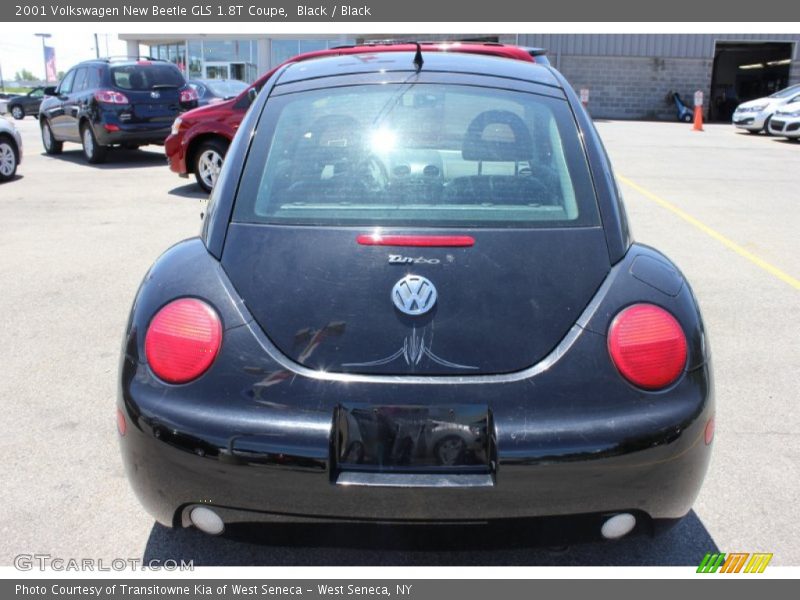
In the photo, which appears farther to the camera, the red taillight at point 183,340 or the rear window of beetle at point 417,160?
the rear window of beetle at point 417,160

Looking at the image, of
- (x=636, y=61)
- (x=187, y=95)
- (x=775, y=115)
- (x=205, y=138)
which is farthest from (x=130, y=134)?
(x=636, y=61)

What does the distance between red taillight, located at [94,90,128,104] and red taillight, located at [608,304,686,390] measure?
1299cm

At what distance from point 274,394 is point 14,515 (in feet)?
4.76

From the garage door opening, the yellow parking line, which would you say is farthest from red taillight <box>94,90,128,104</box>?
the garage door opening

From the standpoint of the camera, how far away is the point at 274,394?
2121mm

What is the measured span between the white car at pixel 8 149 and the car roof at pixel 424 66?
407 inches

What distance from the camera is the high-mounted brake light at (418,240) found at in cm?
233

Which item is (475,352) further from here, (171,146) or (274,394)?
(171,146)

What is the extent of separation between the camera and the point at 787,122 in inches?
800

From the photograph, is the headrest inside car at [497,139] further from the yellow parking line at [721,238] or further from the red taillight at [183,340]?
the yellow parking line at [721,238]

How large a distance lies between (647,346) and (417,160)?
105cm

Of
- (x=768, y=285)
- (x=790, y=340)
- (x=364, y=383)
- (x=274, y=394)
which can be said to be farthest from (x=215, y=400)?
(x=768, y=285)

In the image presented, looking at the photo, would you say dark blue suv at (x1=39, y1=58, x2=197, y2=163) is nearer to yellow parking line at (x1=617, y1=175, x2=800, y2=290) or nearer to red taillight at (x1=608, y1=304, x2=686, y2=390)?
yellow parking line at (x1=617, y1=175, x2=800, y2=290)

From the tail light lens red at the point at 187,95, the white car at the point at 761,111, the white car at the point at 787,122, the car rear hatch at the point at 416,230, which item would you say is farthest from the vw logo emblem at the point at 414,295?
the white car at the point at 761,111
